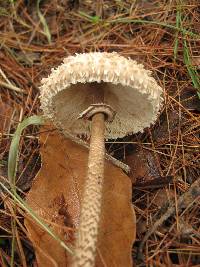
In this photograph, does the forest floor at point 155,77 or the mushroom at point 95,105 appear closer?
the mushroom at point 95,105

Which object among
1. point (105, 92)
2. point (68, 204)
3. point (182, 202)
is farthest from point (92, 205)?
point (105, 92)

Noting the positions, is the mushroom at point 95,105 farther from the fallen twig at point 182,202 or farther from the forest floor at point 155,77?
the fallen twig at point 182,202

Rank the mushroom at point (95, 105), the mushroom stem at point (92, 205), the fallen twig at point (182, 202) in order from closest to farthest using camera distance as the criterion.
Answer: the mushroom stem at point (92, 205) < the mushroom at point (95, 105) < the fallen twig at point (182, 202)

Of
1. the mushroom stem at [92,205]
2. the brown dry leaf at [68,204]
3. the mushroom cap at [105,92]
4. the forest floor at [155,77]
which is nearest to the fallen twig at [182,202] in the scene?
the forest floor at [155,77]

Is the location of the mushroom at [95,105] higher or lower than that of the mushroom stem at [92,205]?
higher

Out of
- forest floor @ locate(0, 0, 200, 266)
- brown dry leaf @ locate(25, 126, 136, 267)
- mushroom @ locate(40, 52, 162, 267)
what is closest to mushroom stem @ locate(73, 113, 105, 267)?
mushroom @ locate(40, 52, 162, 267)

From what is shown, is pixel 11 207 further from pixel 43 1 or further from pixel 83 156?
pixel 43 1

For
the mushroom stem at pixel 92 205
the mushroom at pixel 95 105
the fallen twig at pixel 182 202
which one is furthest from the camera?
the fallen twig at pixel 182 202
